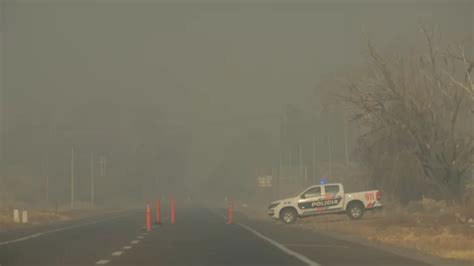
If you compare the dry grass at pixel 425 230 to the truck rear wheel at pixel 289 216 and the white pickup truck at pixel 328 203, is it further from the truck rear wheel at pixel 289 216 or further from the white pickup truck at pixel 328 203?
the white pickup truck at pixel 328 203

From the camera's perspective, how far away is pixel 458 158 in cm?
4588

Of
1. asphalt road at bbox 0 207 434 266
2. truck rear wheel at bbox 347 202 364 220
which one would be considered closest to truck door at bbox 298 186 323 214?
truck rear wheel at bbox 347 202 364 220

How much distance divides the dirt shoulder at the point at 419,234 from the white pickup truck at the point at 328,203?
0.76 meters

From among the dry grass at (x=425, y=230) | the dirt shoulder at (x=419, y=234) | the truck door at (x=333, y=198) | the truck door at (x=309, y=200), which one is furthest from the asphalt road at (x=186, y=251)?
the truck door at (x=309, y=200)

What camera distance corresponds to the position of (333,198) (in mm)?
43031

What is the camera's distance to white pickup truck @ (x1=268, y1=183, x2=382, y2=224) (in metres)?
42.8

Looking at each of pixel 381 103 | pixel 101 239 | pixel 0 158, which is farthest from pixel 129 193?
pixel 101 239

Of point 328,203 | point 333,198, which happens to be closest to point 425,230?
point 333,198

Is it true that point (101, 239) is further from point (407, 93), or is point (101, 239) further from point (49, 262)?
point (407, 93)

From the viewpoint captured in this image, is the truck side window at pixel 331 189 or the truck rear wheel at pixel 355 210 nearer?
the truck rear wheel at pixel 355 210

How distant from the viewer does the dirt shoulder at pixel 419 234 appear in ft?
73.4

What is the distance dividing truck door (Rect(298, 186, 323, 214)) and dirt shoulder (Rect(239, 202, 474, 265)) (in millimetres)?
803

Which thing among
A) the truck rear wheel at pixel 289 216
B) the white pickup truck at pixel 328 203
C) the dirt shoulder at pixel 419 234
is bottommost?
the dirt shoulder at pixel 419 234

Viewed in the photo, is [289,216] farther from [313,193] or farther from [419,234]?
[419,234]
